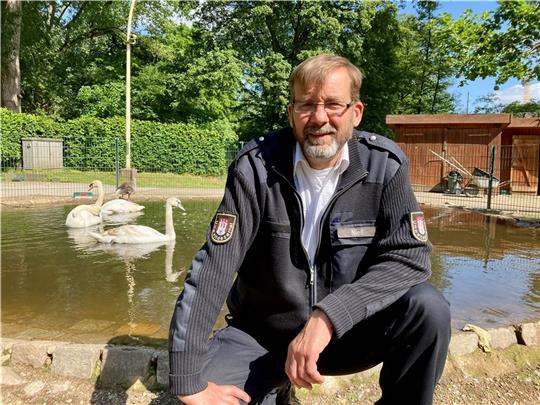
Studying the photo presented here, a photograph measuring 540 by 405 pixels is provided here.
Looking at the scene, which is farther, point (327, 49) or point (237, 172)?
point (327, 49)

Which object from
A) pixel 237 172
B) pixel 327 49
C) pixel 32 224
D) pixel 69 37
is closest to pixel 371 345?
pixel 237 172

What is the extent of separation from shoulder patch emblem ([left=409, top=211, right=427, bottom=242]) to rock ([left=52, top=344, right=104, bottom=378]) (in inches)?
85.5

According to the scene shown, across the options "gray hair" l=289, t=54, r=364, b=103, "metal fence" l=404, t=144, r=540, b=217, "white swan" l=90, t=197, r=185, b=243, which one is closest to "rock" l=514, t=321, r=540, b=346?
"gray hair" l=289, t=54, r=364, b=103

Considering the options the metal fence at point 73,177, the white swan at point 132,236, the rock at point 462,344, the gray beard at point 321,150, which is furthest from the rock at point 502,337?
the metal fence at point 73,177

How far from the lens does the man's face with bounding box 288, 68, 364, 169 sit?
7.24 ft

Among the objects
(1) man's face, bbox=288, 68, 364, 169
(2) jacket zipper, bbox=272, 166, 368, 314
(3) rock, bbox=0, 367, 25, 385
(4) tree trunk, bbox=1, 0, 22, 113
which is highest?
(4) tree trunk, bbox=1, 0, 22, 113

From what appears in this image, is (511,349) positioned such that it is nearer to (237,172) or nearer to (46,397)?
(237,172)

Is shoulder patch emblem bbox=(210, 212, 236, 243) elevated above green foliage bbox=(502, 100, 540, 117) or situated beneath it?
situated beneath

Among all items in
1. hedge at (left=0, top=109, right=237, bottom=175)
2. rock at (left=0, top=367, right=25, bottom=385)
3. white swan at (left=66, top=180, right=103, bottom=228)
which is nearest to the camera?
rock at (left=0, top=367, right=25, bottom=385)

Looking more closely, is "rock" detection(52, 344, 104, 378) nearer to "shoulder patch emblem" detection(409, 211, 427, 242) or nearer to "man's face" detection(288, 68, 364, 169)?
"man's face" detection(288, 68, 364, 169)

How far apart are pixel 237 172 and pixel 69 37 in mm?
36413

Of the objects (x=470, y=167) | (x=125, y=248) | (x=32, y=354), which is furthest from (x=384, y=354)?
(x=470, y=167)

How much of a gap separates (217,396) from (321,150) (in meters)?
1.22

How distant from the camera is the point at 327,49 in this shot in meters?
30.1
